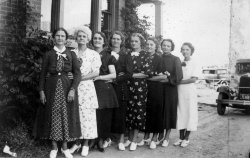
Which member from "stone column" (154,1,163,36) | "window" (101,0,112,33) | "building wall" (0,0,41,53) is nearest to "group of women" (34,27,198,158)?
"building wall" (0,0,41,53)

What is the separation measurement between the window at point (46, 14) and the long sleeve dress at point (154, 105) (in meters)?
2.61

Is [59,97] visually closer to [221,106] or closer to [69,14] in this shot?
[69,14]

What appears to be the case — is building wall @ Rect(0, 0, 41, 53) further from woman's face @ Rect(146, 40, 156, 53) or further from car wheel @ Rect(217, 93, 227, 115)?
car wheel @ Rect(217, 93, 227, 115)

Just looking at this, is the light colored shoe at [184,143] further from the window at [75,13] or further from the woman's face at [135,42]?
the window at [75,13]

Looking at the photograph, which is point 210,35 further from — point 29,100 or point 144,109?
point 29,100

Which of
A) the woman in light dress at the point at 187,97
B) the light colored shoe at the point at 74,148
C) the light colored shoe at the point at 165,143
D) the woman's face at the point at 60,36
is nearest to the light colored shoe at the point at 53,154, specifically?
the light colored shoe at the point at 74,148

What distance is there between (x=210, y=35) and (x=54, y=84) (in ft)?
9.81

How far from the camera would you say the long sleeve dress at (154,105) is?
5164 millimetres

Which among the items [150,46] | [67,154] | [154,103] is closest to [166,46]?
[150,46]

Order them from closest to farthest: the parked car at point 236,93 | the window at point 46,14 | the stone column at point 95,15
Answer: the window at point 46,14 → the stone column at point 95,15 → the parked car at point 236,93

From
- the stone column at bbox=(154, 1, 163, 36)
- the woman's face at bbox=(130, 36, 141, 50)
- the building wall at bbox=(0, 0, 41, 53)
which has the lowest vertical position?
the woman's face at bbox=(130, 36, 141, 50)

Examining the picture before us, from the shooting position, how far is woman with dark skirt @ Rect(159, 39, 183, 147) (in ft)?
17.4

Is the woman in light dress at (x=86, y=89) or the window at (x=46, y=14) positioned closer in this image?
the woman in light dress at (x=86, y=89)

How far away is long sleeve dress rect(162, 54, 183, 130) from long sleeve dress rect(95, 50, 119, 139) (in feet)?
3.19
